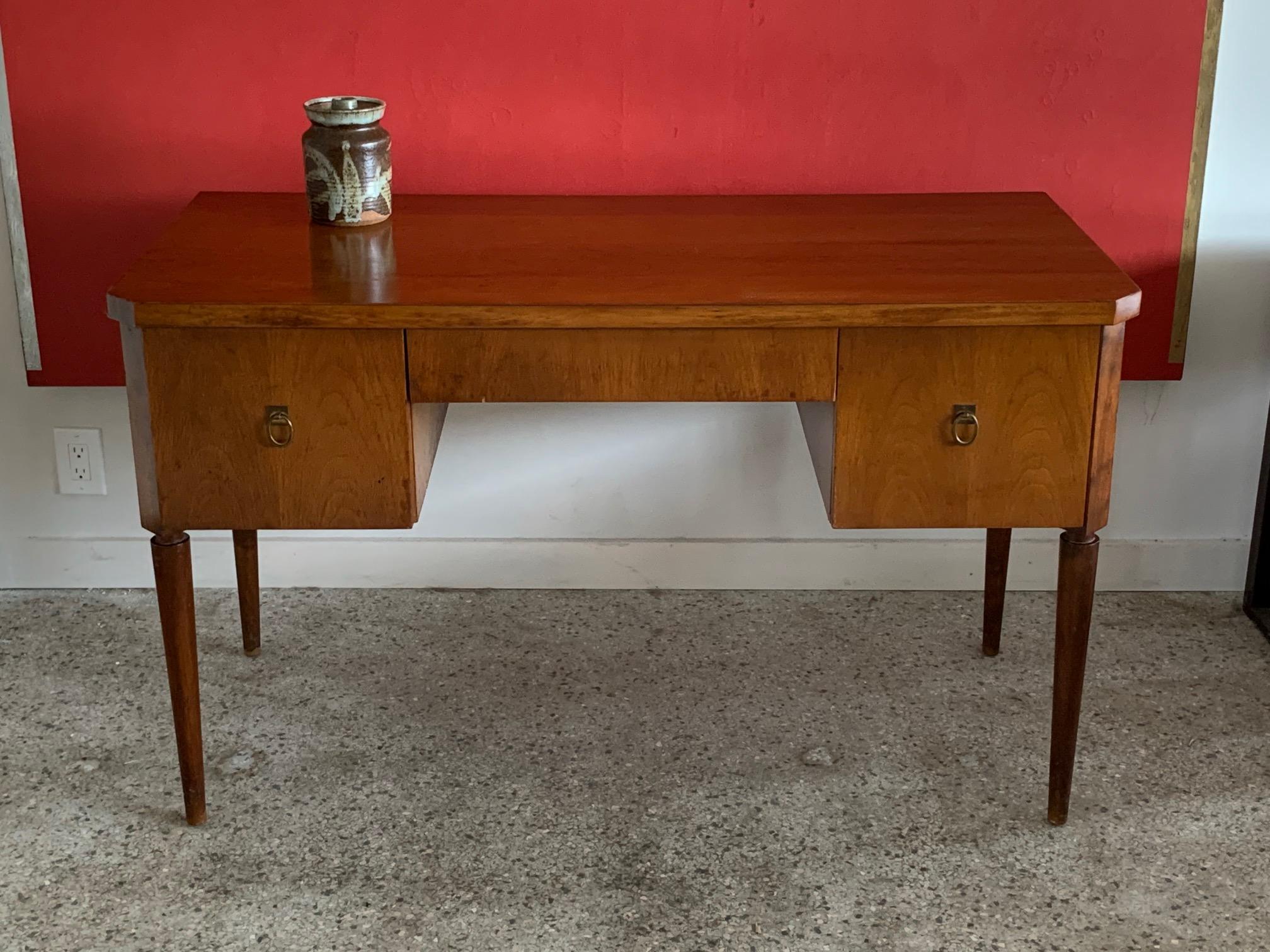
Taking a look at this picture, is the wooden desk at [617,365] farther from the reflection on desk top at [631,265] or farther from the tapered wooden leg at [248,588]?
the tapered wooden leg at [248,588]

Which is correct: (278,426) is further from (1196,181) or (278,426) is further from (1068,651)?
(1196,181)

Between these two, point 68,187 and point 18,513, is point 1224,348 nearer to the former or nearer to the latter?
point 68,187

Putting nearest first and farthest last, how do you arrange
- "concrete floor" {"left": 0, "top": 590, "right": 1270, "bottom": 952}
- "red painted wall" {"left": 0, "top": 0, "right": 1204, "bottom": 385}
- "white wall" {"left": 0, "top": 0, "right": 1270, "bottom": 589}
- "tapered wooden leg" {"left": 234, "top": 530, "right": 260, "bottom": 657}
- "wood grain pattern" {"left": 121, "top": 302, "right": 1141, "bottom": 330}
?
"wood grain pattern" {"left": 121, "top": 302, "right": 1141, "bottom": 330}, "concrete floor" {"left": 0, "top": 590, "right": 1270, "bottom": 952}, "red painted wall" {"left": 0, "top": 0, "right": 1204, "bottom": 385}, "tapered wooden leg" {"left": 234, "top": 530, "right": 260, "bottom": 657}, "white wall" {"left": 0, "top": 0, "right": 1270, "bottom": 589}

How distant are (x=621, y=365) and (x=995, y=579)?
2.87 ft

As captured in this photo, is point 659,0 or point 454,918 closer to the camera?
point 454,918

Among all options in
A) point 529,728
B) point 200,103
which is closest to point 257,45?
point 200,103

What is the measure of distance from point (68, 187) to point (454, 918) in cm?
125

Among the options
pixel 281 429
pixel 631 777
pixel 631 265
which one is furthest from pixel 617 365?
pixel 631 777

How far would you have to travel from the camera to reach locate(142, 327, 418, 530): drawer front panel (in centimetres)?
161

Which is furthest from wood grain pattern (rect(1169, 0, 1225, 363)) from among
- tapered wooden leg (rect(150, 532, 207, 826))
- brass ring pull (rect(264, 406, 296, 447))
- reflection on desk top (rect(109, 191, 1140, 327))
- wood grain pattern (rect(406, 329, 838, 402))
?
tapered wooden leg (rect(150, 532, 207, 826))

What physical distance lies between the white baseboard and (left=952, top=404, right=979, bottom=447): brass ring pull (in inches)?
31.0

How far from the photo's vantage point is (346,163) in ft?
5.99

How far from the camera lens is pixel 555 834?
184cm

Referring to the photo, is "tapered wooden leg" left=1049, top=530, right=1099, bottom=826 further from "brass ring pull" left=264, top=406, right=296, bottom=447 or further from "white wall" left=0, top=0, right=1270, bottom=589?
"brass ring pull" left=264, top=406, right=296, bottom=447
